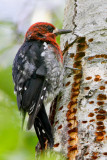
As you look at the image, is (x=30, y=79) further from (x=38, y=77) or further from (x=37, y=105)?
(x=37, y=105)

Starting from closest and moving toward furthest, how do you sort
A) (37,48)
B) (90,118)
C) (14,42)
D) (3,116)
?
1. (3,116)
2. (90,118)
3. (37,48)
4. (14,42)

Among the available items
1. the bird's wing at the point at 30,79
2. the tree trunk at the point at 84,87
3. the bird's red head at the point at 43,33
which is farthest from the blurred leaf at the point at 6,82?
the bird's red head at the point at 43,33

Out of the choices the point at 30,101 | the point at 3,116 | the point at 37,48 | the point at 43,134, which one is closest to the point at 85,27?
the point at 37,48

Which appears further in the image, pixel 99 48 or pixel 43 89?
pixel 43 89

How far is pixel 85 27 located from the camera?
6.99 ft

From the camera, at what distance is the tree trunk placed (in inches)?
59.9

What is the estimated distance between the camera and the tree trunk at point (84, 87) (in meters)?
1.52

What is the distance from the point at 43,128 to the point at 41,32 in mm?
1281

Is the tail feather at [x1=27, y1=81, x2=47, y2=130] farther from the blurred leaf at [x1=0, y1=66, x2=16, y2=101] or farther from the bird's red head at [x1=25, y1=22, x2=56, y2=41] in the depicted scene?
the bird's red head at [x1=25, y1=22, x2=56, y2=41]

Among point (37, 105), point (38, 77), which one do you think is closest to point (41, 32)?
point (38, 77)

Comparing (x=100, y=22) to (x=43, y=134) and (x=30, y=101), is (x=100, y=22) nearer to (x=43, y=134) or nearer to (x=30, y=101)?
(x=30, y=101)

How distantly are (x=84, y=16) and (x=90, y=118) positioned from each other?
995 millimetres

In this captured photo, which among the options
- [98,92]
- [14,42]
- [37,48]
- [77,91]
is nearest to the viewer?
[98,92]

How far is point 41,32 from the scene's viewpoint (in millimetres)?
2816
